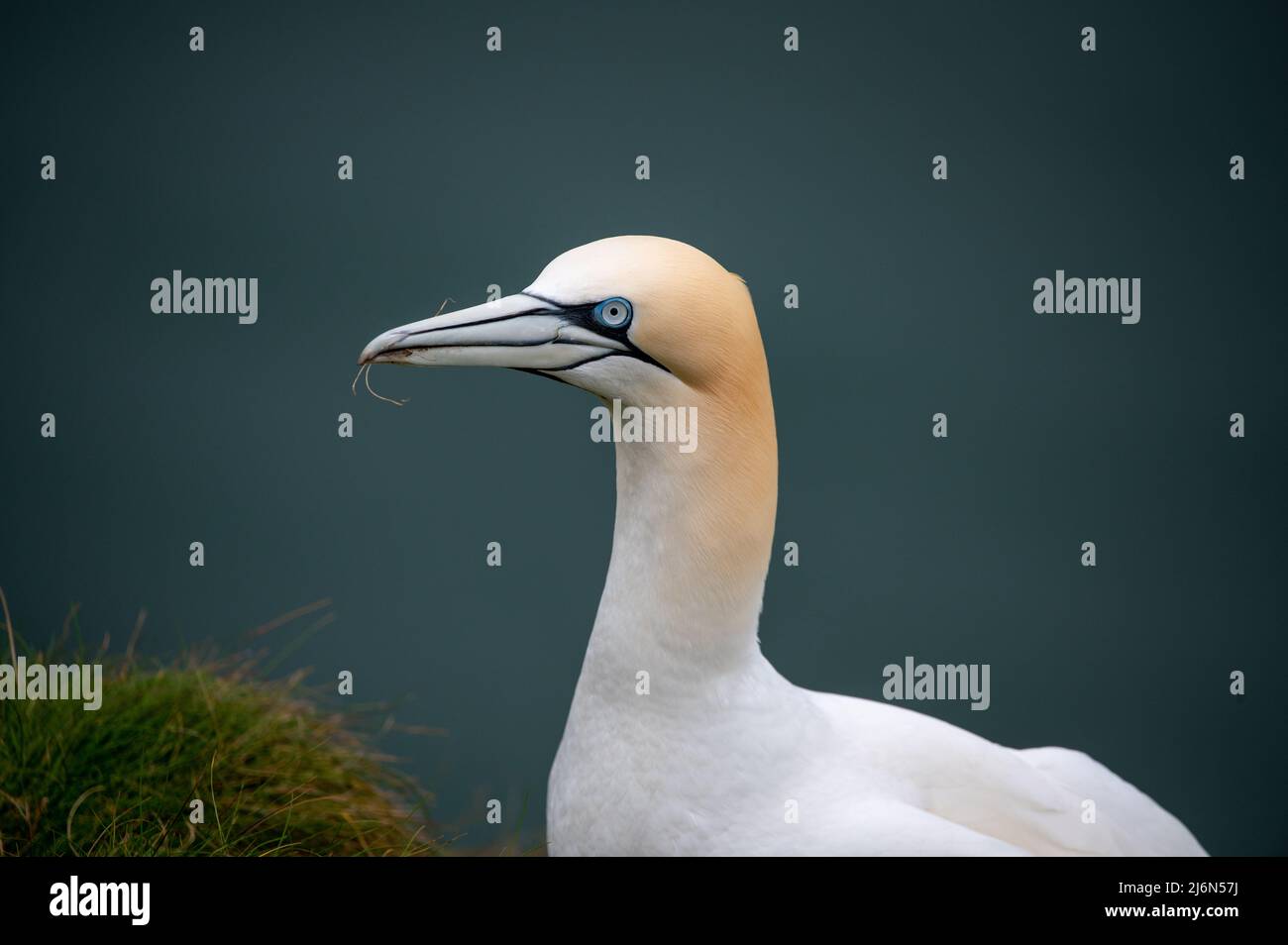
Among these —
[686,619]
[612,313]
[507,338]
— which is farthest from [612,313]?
[686,619]

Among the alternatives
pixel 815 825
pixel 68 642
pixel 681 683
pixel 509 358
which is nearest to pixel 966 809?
pixel 815 825

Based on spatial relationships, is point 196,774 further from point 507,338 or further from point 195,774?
point 507,338

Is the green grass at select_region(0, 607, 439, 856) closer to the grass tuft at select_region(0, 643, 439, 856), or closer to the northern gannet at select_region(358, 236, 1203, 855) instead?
the grass tuft at select_region(0, 643, 439, 856)

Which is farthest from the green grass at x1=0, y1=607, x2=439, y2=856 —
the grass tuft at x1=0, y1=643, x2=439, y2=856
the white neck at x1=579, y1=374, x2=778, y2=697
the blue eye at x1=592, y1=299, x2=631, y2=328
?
the blue eye at x1=592, y1=299, x2=631, y2=328

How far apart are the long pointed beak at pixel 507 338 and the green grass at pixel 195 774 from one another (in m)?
1.59

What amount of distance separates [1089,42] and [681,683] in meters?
3.65

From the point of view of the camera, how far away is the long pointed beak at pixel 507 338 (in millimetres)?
3246

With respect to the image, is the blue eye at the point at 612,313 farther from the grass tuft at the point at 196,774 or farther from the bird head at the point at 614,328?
the grass tuft at the point at 196,774

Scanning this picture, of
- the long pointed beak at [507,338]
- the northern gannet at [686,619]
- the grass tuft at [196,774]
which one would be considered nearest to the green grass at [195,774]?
the grass tuft at [196,774]

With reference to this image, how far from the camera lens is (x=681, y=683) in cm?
346

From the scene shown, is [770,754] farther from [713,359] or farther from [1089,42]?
[1089,42]

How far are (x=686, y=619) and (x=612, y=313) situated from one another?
2.47ft

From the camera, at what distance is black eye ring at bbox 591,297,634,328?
3.25 meters
